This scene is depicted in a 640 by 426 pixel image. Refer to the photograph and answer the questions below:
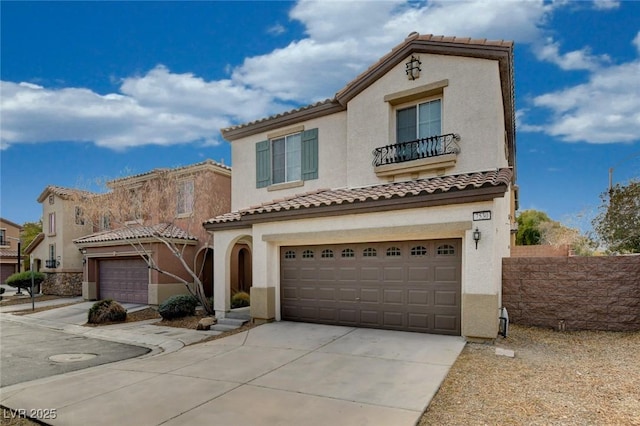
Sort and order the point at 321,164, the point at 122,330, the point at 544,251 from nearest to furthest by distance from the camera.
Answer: the point at 122,330
the point at 321,164
the point at 544,251

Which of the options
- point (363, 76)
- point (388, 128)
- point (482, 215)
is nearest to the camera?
point (482, 215)

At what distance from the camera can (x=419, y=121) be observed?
11609mm

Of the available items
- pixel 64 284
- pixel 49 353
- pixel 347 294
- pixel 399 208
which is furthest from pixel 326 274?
pixel 64 284

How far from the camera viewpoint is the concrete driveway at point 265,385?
4918 mm

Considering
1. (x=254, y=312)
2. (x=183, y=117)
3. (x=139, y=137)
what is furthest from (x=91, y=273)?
(x=254, y=312)

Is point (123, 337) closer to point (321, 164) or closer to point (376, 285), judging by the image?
point (376, 285)

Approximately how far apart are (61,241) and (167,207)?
47.0 feet

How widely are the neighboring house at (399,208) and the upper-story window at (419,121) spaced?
32 millimetres

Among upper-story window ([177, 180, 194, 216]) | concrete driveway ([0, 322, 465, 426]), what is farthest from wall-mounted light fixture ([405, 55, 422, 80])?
upper-story window ([177, 180, 194, 216])

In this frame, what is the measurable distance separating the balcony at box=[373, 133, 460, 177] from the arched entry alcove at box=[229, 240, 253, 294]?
30.1 feet

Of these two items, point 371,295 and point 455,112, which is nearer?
point 371,295

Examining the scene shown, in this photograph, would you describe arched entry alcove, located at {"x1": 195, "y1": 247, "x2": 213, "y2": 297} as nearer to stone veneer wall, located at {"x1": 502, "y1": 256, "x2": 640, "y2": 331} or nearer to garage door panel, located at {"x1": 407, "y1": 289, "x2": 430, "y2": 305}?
garage door panel, located at {"x1": 407, "y1": 289, "x2": 430, "y2": 305}

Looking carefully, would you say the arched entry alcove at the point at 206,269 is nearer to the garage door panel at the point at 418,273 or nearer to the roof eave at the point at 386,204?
the roof eave at the point at 386,204

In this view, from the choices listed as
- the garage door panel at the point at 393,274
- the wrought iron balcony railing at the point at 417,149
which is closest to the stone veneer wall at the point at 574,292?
the garage door panel at the point at 393,274
